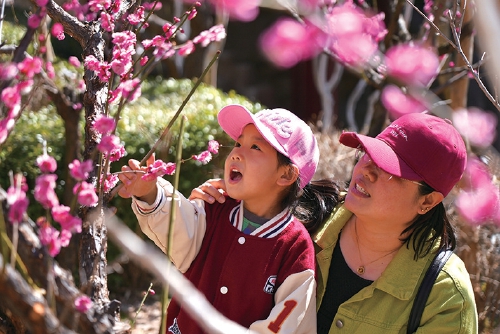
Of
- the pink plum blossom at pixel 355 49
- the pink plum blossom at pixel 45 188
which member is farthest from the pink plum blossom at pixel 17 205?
the pink plum blossom at pixel 355 49

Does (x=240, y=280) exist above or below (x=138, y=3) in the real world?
below

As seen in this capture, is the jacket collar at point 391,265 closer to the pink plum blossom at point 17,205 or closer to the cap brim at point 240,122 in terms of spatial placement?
the cap brim at point 240,122

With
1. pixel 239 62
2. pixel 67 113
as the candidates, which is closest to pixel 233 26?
pixel 239 62

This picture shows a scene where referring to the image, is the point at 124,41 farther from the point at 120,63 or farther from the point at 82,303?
the point at 82,303

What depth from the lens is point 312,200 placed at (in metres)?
2.43

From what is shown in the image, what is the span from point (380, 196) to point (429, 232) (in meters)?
0.24

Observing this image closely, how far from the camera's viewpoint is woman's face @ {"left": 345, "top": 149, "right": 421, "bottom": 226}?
209 cm

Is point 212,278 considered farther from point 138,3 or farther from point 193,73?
point 193,73

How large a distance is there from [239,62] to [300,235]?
25.8 ft

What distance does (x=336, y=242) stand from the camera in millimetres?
2318

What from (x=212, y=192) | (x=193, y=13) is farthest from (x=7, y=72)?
(x=212, y=192)

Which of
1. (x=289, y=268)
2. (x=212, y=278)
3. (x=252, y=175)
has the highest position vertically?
(x=252, y=175)

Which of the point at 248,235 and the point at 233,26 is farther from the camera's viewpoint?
the point at 233,26

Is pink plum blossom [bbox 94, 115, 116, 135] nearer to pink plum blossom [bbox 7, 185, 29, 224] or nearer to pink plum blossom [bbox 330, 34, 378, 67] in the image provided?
pink plum blossom [bbox 7, 185, 29, 224]
